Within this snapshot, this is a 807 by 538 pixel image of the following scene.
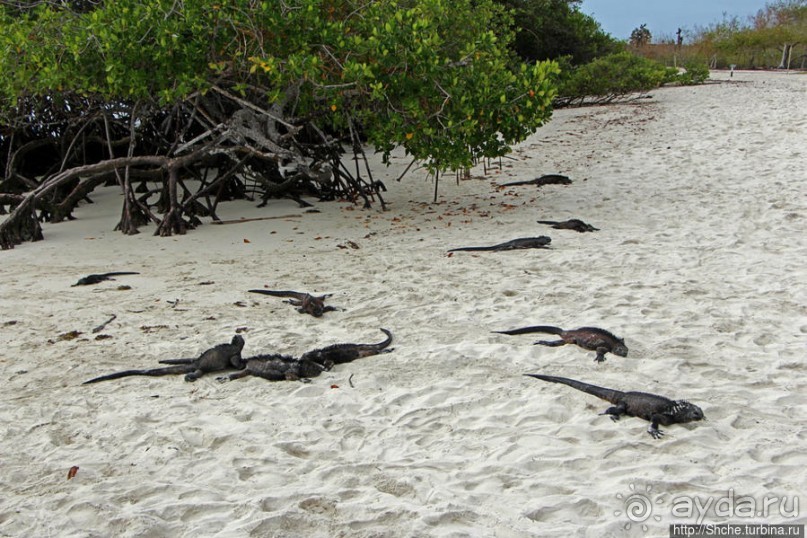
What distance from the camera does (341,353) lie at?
11.8ft

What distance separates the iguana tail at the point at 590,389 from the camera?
2998mm

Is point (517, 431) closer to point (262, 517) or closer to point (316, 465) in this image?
point (316, 465)

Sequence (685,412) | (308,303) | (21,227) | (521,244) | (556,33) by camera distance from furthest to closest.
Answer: (556,33), (21,227), (521,244), (308,303), (685,412)

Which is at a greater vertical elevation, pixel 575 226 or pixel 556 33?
pixel 556 33

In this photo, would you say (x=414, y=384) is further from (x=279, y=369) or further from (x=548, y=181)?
(x=548, y=181)

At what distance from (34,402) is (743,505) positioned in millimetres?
2926

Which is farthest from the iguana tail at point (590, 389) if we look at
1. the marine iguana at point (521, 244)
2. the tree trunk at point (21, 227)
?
the tree trunk at point (21, 227)

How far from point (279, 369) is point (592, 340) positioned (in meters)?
1.62

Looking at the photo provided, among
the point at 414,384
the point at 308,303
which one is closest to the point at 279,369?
the point at 414,384

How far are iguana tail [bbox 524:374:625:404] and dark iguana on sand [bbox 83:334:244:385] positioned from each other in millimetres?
1461

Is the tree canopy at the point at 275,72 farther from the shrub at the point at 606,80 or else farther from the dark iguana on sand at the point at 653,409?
the shrub at the point at 606,80

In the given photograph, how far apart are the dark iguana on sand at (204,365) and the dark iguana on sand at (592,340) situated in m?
1.52

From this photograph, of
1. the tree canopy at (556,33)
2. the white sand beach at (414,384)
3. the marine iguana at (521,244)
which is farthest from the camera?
the tree canopy at (556,33)

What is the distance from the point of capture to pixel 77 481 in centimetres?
250
